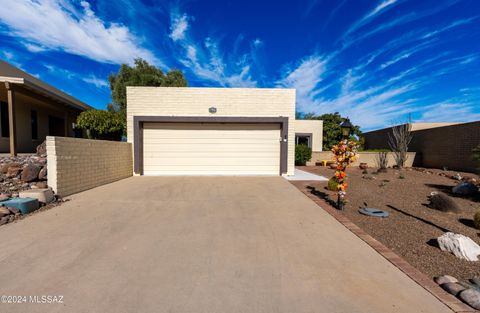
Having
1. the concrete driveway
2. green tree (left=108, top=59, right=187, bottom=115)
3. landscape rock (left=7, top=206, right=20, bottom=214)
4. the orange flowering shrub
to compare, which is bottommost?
the concrete driveway

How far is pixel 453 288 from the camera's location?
2.09 m

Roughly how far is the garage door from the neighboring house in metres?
7.76

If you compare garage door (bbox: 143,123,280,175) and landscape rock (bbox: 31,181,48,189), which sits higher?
garage door (bbox: 143,123,280,175)

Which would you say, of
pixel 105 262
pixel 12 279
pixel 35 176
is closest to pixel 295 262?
pixel 105 262

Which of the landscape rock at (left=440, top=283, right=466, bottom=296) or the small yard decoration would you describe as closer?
the landscape rock at (left=440, top=283, right=466, bottom=296)

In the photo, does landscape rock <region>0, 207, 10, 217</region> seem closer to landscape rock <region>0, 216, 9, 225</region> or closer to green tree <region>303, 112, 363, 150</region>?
landscape rock <region>0, 216, 9, 225</region>

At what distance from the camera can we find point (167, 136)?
9242mm

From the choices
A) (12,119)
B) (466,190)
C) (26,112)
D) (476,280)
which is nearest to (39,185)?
(12,119)

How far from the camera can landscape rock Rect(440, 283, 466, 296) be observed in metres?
2.05

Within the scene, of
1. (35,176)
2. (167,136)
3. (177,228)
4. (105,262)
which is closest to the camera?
(105,262)

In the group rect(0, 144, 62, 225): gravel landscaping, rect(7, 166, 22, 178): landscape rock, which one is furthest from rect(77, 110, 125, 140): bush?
rect(7, 166, 22, 178): landscape rock

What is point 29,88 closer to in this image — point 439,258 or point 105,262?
point 105,262

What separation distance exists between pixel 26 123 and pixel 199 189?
1020 centimetres

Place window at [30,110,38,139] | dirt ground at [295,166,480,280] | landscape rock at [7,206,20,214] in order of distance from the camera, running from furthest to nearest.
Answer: window at [30,110,38,139]
landscape rock at [7,206,20,214]
dirt ground at [295,166,480,280]
